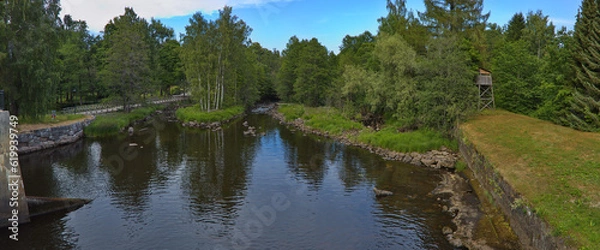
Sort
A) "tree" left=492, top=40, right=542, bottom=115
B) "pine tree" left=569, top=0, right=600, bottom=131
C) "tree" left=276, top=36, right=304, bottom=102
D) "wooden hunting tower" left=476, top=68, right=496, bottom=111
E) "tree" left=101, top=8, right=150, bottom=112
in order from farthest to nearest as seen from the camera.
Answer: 1. "tree" left=276, top=36, right=304, bottom=102
2. "tree" left=101, top=8, right=150, bottom=112
3. "wooden hunting tower" left=476, top=68, right=496, bottom=111
4. "tree" left=492, top=40, right=542, bottom=115
5. "pine tree" left=569, top=0, right=600, bottom=131

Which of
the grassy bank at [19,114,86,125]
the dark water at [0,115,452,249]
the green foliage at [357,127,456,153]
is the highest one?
the grassy bank at [19,114,86,125]

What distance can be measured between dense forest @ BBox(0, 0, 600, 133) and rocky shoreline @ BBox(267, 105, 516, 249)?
5154 millimetres

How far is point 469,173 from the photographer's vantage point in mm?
31188

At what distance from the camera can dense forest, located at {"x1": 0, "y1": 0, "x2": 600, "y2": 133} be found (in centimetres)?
3612

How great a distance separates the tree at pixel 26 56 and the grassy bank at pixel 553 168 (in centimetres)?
4421

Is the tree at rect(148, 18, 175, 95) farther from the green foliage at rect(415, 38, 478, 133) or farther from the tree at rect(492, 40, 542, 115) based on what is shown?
the tree at rect(492, 40, 542, 115)

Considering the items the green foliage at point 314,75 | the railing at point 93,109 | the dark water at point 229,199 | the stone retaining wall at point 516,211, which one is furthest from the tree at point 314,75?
the stone retaining wall at point 516,211

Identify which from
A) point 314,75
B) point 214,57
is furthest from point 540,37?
point 214,57

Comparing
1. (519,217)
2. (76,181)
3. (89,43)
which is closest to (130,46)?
(89,43)

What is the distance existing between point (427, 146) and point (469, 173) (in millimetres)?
7132

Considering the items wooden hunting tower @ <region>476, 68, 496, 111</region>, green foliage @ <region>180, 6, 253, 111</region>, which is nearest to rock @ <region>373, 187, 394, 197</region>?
wooden hunting tower @ <region>476, 68, 496, 111</region>

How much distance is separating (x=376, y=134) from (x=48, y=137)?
3734 centimetres

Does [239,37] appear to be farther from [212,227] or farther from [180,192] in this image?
[212,227]

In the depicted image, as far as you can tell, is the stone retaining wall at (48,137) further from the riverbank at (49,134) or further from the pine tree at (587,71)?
the pine tree at (587,71)
